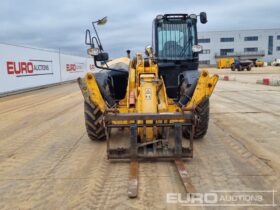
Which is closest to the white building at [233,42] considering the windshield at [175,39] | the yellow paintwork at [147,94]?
the windshield at [175,39]

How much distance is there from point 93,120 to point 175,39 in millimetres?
2982

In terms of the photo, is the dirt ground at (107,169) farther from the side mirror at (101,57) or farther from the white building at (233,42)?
the white building at (233,42)

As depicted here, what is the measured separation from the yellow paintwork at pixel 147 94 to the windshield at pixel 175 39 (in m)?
1.46

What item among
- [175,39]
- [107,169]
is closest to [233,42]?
[175,39]

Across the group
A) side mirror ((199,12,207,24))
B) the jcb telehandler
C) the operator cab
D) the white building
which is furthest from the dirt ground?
the white building

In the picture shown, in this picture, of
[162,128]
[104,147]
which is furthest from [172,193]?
[104,147]

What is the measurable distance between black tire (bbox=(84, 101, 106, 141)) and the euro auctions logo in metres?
12.8

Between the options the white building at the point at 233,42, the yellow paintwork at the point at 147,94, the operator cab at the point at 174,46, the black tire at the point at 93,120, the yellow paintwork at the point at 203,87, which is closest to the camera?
the yellow paintwork at the point at 147,94

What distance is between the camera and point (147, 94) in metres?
5.25

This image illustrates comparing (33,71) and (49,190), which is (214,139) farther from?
(33,71)

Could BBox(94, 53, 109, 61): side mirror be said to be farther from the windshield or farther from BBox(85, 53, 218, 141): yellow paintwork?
the windshield

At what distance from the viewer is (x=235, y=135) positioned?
652 centimetres

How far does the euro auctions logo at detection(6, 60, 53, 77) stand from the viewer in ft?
56.6

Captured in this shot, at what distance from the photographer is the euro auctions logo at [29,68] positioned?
17.3 m
